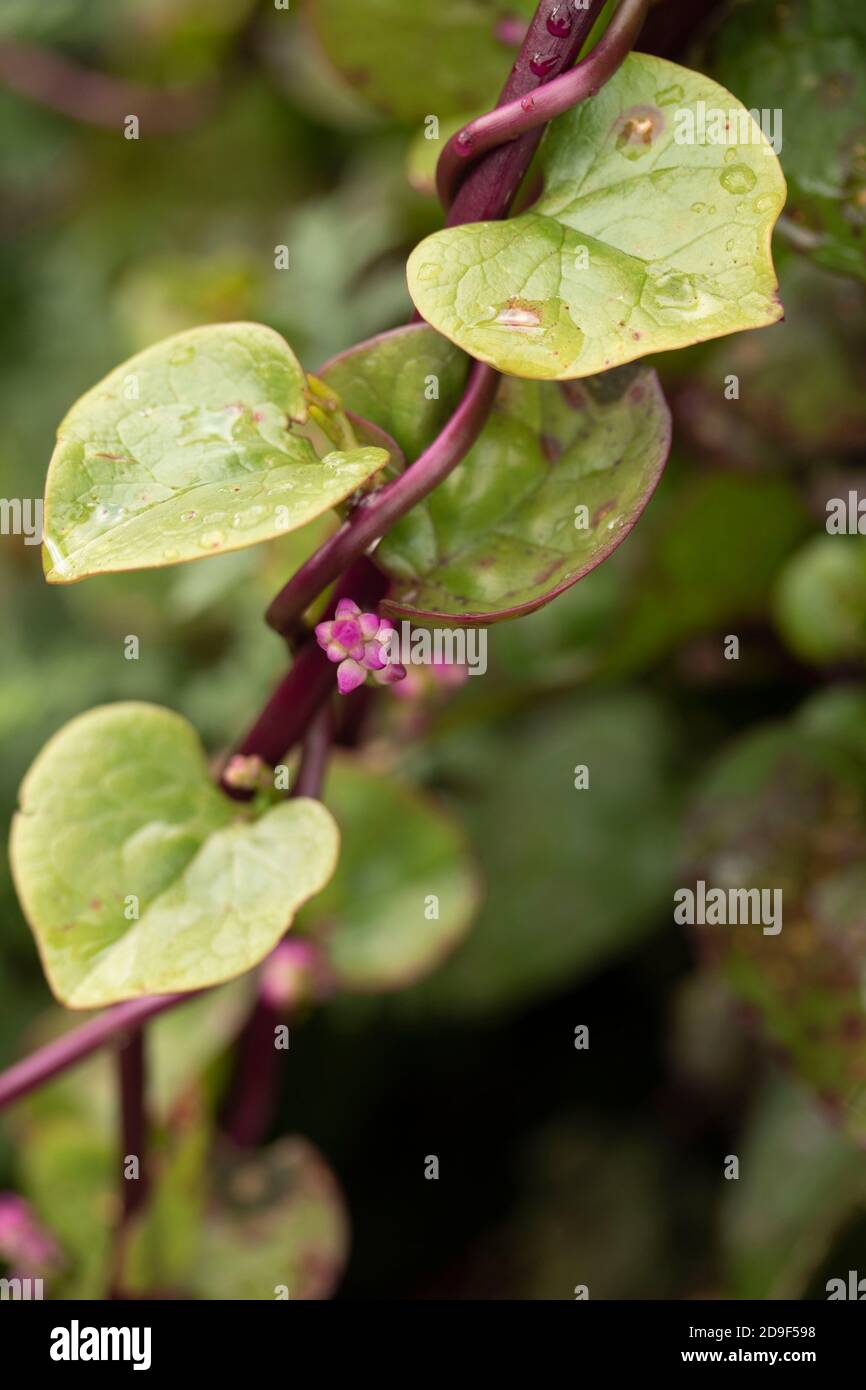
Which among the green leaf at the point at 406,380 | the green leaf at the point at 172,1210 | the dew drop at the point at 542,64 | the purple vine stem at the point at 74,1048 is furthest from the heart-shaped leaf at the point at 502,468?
the green leaf at the point at 172,1210

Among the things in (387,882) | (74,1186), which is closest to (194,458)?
(387,882)

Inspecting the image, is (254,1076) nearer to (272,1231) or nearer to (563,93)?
(272,1231)

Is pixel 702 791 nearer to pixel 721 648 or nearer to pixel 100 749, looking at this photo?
pixel 721 648

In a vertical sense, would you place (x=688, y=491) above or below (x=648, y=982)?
above

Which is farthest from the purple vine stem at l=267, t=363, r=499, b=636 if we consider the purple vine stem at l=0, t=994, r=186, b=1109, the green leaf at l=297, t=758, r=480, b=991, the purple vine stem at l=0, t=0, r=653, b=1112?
the green leaf at l=297, t=758, r=480, b=991

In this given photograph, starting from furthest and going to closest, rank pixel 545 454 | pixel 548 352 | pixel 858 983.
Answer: pixel 858 983, pixel 545 454, pixel 548 352

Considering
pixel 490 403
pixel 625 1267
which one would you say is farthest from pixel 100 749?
pixel 625 1267

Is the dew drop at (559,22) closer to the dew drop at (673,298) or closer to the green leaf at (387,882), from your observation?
the dew drop at (673,298)
